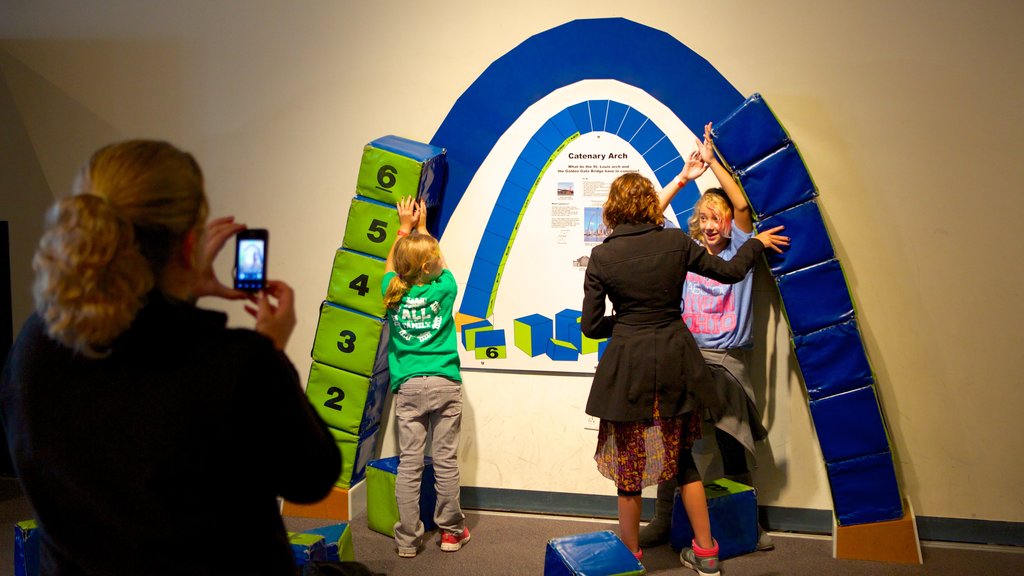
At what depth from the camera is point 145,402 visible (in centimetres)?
115

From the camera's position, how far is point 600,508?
381 centimetres

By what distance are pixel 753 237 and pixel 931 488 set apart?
54.1 inches

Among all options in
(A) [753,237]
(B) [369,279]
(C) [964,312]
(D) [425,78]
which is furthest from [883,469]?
(D) [425,78]

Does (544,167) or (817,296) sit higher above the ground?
(544,167)

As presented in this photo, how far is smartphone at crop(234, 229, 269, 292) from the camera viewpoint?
1.47m

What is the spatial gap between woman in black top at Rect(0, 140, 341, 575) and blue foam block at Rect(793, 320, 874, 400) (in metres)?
2.52

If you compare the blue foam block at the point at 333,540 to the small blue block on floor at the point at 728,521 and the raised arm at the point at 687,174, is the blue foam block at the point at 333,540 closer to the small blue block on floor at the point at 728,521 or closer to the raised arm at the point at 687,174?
the small blue block on floor at the point at 728,521

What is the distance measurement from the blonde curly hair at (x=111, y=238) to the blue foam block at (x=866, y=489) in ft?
9.38

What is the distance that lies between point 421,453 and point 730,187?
1710 mm

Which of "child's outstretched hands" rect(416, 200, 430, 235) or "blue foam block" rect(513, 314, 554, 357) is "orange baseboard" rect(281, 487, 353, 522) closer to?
"blue foam block" rect(513, 314, 554, 357)

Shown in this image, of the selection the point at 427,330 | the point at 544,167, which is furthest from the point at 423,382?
the point at 544,167

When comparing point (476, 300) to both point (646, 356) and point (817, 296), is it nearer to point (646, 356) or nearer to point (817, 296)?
point (646, 356)

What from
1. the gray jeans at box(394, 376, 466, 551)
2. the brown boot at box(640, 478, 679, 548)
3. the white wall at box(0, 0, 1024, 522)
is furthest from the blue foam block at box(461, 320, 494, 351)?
the brown boot at box(640, 478, 679, 548)

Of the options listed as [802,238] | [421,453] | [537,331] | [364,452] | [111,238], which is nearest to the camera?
[111,238]
